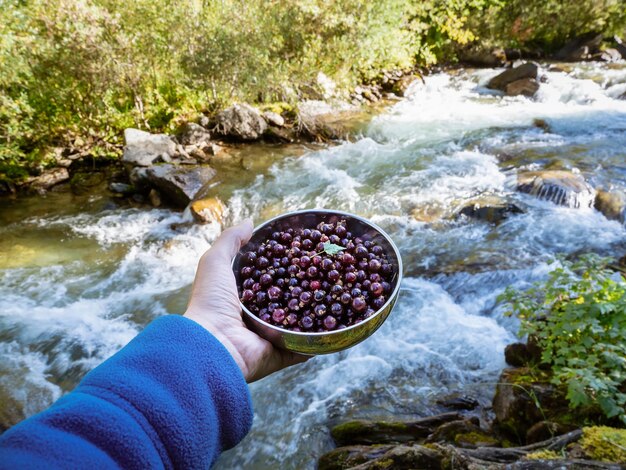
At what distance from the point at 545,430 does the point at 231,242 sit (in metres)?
2.12

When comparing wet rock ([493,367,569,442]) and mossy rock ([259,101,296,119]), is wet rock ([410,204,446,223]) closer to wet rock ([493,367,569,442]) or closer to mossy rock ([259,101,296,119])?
wet rock ([493,367,569,442])

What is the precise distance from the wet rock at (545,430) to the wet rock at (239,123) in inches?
275

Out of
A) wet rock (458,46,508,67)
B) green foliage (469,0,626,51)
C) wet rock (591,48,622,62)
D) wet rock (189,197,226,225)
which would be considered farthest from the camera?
wet rock (458,46,508,67)

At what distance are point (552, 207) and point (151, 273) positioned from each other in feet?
18.2

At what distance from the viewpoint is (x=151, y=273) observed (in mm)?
5238

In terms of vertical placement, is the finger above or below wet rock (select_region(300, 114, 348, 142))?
above

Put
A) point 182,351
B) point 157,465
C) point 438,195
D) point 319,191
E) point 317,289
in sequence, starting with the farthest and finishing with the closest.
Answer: point 319,191
point 438,195
point 317,289
point 182,351
point 157,465

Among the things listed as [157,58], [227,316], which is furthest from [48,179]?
[227,316]

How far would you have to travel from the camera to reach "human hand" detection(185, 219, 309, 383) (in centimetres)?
172

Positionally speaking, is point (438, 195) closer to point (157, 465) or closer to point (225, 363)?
point (225, 363)

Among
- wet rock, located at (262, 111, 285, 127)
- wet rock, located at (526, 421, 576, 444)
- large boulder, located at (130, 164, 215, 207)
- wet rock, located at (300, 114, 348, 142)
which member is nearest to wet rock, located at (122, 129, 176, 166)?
large boulder, located at (130, 164, 215, 207)

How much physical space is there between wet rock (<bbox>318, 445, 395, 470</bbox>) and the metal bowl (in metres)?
1.10

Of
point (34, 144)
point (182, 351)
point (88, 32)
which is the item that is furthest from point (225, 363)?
point (34, 144)

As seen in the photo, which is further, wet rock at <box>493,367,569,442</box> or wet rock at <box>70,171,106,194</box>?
wet rock at <box>70,171,106,194</box>
